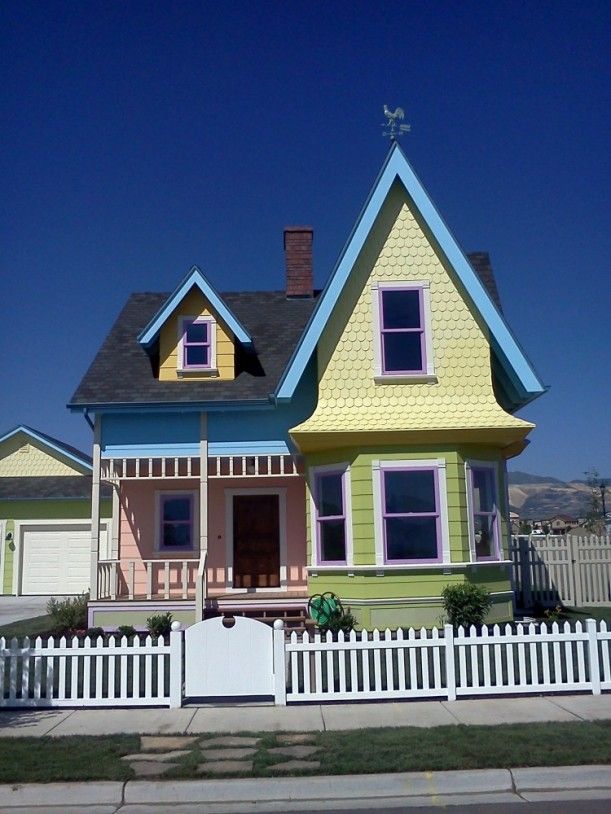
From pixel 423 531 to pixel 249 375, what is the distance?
5.44 meters

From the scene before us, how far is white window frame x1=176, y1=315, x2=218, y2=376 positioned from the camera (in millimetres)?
17678

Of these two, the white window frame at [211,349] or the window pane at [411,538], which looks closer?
the window pane at [411,538]

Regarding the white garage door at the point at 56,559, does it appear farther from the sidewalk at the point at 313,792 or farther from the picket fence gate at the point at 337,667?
the sidewalk at the point at 313,792

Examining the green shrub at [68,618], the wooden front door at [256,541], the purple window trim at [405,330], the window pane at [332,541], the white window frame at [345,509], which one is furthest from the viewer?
the wooden front door at [256,541]

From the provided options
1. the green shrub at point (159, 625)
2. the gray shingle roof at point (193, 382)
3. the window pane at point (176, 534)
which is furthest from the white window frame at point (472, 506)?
the window pane at point (176, 534)

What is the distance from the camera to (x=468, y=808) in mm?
6918

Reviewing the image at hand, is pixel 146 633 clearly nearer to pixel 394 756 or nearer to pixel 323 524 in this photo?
pixel 323 524

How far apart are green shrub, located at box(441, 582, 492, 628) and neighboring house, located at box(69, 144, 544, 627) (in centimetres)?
60

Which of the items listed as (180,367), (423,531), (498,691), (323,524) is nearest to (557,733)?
(498,691)

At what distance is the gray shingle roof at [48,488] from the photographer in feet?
92.3

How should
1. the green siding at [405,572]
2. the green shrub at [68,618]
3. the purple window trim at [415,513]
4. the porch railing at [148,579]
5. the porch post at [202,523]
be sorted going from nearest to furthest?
the green siding at [405,572], the purple window trim at [415,513], the porch post at [202,523], the porch railing at [148,579], the green shrub at [68,618]

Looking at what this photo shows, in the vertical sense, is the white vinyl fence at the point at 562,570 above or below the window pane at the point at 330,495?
below

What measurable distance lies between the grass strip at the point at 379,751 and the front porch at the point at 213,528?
8505 millimetres

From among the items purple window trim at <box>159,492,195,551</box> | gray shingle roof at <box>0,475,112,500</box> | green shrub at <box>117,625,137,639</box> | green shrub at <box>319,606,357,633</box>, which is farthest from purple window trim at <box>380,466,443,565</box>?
gray shingle roof at <box>0,475,112,500</box>
